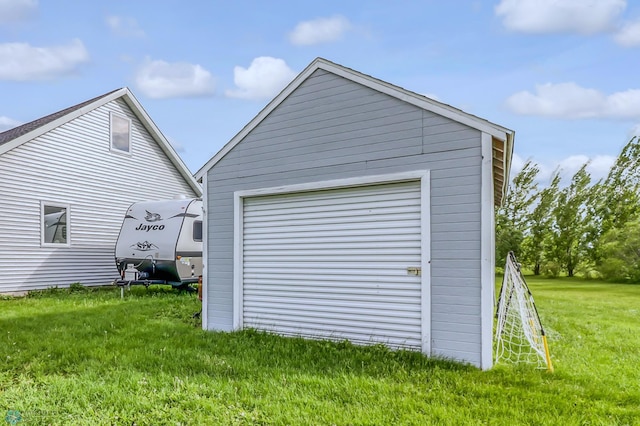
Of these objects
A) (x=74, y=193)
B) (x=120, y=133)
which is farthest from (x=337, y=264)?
(x=120, y=133)

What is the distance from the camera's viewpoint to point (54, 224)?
11.7 metres

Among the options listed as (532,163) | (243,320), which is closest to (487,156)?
(243,320)

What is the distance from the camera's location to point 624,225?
21125 millimetres

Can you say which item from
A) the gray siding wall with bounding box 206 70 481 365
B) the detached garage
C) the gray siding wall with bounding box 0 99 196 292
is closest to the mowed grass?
the detached garage

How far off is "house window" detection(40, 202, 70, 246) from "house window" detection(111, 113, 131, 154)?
2677mm

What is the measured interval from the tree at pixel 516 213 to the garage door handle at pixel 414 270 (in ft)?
68.0

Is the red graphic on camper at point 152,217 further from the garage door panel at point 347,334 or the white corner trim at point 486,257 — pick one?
the white corner trim at point 486,257

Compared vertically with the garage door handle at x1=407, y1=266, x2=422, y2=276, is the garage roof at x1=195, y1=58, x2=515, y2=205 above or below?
above

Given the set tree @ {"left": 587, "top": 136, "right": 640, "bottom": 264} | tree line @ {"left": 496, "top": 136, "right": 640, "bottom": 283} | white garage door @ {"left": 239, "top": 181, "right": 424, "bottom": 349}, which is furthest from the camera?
tree @ {"left": 587, "top": 136, "right": 640, "bottom": 264}

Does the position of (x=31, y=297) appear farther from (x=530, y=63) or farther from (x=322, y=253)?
(x=530, y=63)

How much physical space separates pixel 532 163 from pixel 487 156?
84.4 ft

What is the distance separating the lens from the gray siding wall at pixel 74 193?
Result: 422 inches

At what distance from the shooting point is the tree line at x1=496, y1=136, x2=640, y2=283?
21.0 meters

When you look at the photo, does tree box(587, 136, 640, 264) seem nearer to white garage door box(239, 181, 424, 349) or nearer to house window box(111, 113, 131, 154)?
white garage door box(239, 181, 424, 349)
